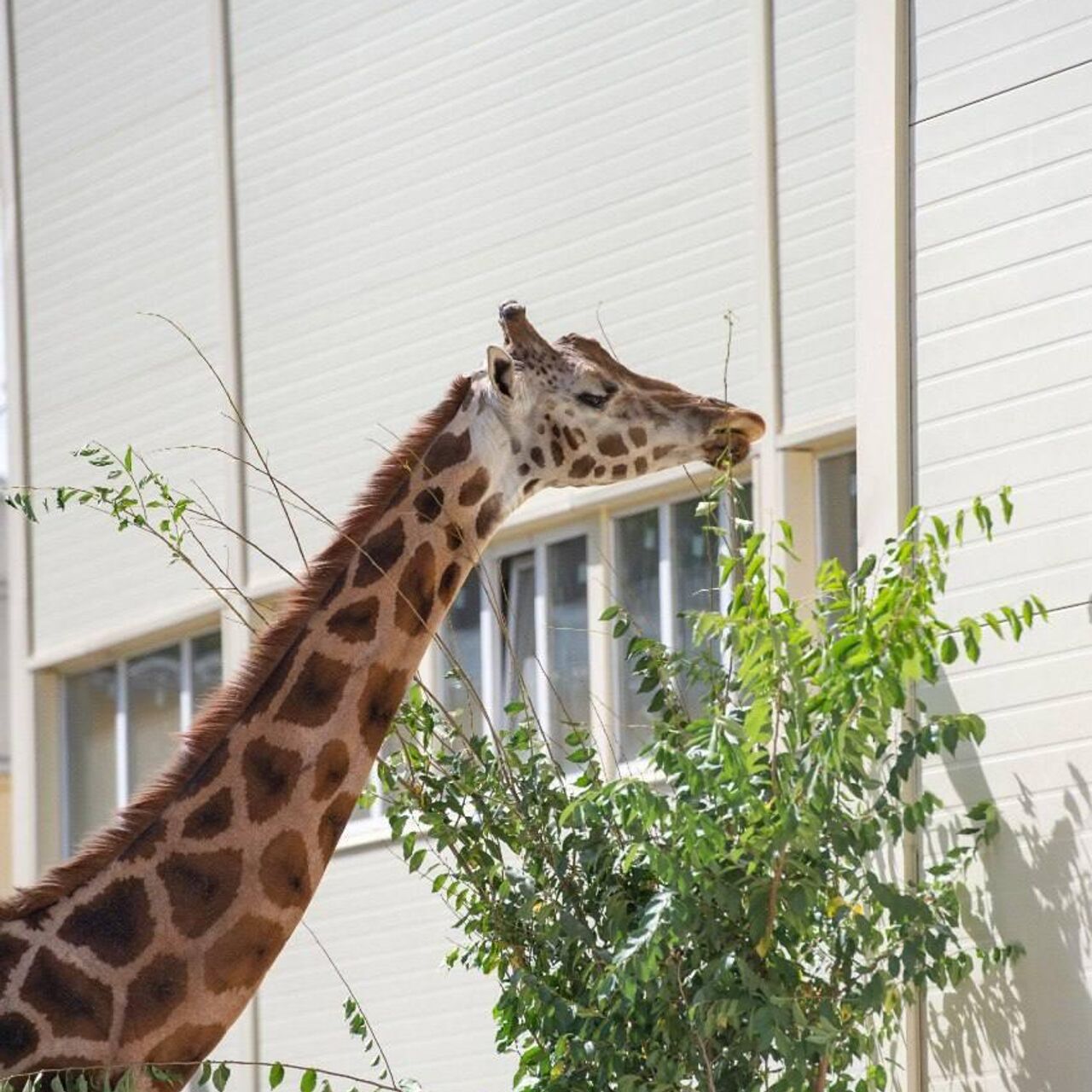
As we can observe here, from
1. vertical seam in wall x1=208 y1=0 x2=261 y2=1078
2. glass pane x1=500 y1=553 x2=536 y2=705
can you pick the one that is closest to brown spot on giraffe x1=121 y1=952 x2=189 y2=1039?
glass pane x1=500 y1=553 x2=536 y2=705

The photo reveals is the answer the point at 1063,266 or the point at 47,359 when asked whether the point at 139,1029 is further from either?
the point at 47,359

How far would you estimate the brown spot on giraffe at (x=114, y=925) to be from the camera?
23.9ft

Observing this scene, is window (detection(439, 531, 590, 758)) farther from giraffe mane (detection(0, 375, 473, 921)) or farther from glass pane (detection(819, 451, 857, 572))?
giraffe mane (detection(0, 375, 473, 921))

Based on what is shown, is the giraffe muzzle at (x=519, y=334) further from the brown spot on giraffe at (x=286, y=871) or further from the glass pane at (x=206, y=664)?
the glass pane at (x=206, y=664)

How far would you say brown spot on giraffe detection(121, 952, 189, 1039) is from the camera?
7.23 m

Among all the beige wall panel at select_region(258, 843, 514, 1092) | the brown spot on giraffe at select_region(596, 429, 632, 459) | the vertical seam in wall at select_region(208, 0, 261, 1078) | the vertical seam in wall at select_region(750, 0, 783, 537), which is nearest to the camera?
the brown spot on giraffe at select_region(596, 429, 632, 459)

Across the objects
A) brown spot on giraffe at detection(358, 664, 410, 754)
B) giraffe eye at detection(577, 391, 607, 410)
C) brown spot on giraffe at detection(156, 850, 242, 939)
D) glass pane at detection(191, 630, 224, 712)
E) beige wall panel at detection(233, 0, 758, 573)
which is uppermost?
beige wall panel at detection(233, 0, 758, 573)

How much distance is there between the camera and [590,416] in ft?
27.7

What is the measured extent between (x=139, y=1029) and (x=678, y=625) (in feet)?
16.9

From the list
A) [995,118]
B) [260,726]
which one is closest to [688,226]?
[995,118]

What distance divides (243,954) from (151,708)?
808 centimetres

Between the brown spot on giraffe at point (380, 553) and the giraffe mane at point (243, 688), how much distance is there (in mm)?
36

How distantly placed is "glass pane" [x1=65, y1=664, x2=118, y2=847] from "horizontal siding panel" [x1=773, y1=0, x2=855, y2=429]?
5.89m

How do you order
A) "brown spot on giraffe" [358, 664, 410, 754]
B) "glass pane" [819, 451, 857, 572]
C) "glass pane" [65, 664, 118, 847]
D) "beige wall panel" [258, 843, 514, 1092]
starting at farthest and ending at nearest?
"glass pane" [65, 664, 118, 847], "beige wall panel" [258, 843, 514, 1092], "glass pane" [819, 451, 857, 572], "brown spot on giraffe" [358, 664, 410, 754]
